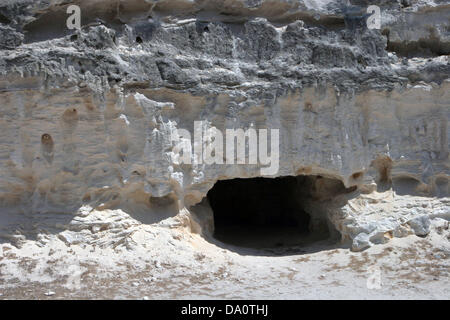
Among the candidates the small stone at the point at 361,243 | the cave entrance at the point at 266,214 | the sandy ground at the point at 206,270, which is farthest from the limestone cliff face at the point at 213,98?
the cave entrance at the point at 266,214

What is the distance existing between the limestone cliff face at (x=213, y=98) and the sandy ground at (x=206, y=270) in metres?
0.53

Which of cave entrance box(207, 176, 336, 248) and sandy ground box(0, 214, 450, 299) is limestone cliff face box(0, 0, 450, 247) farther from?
cave entrance box(207, 176, 336, 248)

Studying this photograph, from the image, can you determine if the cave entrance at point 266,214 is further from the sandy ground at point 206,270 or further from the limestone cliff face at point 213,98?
the sandy ground at point 206,270

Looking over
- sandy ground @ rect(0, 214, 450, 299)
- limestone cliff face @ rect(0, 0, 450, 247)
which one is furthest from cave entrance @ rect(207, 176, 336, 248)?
sandy ground @ rect(0, 214, 450, 299)

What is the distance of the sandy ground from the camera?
22.2 ft

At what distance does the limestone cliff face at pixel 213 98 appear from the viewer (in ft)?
26.5

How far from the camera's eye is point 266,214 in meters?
13.1

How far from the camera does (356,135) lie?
29.3 ft

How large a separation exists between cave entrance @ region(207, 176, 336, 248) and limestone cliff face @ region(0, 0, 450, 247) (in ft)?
4.58

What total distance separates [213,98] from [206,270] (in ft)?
9.09

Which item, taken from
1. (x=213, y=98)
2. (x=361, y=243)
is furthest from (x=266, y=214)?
(x=213, y=98)

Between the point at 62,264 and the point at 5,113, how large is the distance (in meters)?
2.45

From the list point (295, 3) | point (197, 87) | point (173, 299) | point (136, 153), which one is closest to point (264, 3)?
point (295, 3)

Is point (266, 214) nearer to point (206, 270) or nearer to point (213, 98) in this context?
point (213, 98)
